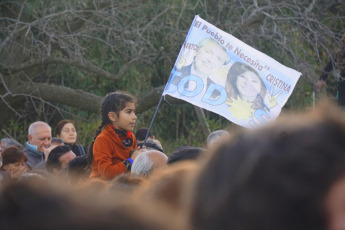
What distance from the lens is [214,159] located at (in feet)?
2.99

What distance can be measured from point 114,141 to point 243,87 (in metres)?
1.40

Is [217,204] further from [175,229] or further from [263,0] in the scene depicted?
[263,0]

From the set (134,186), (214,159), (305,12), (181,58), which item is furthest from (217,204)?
(305,12)

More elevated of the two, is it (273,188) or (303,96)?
(303,96)

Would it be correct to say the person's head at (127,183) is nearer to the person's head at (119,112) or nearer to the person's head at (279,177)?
the person's head at (279,177)

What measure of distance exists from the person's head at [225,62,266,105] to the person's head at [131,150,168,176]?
2.25 m

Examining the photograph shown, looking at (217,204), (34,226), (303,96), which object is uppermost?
(303,96)

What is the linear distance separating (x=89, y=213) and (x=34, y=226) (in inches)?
3.5

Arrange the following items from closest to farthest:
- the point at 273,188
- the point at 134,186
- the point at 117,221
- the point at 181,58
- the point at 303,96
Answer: the point at 273,188 < the point at 117,221 < the point at 134,186 < the point at 181,58 < the point at 303,96

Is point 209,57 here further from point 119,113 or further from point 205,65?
point 119,113

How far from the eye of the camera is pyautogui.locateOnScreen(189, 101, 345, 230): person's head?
2.76 ft

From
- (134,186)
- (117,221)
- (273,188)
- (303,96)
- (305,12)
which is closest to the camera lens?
(273,188)

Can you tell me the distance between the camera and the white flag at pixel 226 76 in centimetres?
557

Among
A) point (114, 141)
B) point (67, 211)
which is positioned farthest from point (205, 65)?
point (67, 211)
